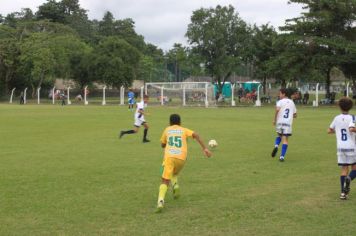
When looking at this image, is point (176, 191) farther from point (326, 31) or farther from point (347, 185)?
point (326, 31)

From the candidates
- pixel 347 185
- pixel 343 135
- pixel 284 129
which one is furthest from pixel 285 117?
pixel 347 185

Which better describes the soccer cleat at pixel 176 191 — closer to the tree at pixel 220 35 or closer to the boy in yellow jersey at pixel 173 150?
the boy in yellow jersey at pixel 173 150

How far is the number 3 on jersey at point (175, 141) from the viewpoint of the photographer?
7887 mm

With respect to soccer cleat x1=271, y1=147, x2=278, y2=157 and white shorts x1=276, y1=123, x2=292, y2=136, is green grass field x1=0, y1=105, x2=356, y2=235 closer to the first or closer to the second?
soccer cleat x1=271, y1=147, x2=278, y2=157

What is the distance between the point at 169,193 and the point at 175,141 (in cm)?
126

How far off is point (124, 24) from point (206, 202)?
89.8 m

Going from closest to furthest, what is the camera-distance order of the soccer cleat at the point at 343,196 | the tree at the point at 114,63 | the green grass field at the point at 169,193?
the green grass field at the point at 169,193
the soccer cleat at the point at 343,196
the tree at the point at 114,63

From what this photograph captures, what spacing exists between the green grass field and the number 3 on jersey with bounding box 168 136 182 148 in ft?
3.04

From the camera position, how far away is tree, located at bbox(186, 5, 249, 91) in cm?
5578

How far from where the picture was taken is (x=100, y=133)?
20219 millimetres

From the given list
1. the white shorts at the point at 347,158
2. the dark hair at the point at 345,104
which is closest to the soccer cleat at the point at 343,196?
the white shorts at the point at 347,158

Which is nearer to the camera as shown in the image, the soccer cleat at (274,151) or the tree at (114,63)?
the soccer cleat at (274,151)

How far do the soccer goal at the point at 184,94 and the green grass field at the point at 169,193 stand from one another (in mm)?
32439

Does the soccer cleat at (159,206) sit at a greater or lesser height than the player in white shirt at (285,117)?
lesser
